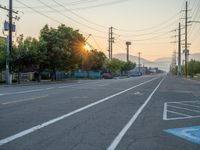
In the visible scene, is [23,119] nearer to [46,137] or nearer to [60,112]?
[60,112]

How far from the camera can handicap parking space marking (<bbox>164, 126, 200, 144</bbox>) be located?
9394mm

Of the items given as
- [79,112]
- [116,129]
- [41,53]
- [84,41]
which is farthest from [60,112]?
[84,41]

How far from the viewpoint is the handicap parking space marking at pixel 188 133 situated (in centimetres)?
939

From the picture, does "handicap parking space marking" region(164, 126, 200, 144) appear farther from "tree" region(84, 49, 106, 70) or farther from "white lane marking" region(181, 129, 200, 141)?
"tree" region(84, 49, 106, 70)

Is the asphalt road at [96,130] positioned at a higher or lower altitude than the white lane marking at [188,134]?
higher

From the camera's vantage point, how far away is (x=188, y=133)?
10203 millimetres

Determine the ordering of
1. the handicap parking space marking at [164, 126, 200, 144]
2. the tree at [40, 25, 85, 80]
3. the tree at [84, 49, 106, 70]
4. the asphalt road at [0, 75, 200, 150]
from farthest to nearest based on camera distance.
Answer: the tree at [84, 49, 106, 70] → the tree at [40, 25, 85, 80] → the handicap parking space marking at [164, 126, 200, 144] → the asphalt road at [0, 75, 200, 150]

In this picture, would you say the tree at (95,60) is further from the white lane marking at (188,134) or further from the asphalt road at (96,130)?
the white lane marking at (188,134)

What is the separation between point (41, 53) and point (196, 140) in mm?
41631

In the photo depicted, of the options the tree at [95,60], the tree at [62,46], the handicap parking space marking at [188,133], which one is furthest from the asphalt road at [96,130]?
the tree at [95,60]

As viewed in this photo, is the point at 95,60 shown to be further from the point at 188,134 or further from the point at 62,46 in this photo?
the point at 188,134

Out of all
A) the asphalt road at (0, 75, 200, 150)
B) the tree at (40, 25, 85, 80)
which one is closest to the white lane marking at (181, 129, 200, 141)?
the asphalt road at (0, 75, 200, 150)

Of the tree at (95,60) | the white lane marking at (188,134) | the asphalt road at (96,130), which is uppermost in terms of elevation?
the tree at (95,60)

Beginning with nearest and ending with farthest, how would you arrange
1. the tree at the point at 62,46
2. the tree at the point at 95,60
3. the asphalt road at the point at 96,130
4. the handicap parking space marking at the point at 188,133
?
the asphalt road at the point at 96,130 → the handicap parking space marking at the point at 188,133 → the tree at the point at 62,46 → the tree at the point at 95,60
